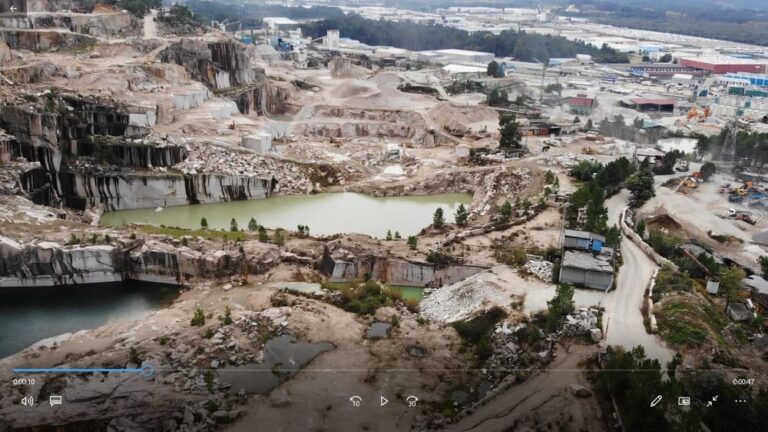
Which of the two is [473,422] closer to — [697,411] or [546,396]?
[546,396]

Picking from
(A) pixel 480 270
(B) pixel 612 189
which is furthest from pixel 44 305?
(B) pixel 612 189

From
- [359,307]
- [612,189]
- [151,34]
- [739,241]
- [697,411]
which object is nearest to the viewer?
[697,411]

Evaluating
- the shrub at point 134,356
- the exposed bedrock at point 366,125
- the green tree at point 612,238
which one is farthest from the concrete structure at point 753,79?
the shrub at point 134,356

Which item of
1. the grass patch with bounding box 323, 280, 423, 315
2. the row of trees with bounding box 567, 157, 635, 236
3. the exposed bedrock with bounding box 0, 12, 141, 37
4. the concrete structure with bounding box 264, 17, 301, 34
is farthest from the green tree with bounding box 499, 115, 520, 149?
the concrete structure with bounding box 264, 17, 301, 34

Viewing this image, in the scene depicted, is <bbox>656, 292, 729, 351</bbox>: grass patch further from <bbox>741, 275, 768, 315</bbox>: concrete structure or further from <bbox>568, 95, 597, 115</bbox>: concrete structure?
<bbox>568, 95, 597, 115</bbox>: concrete structure

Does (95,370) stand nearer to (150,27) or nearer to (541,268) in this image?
(541,268)

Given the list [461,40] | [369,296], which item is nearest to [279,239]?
[369,296]
